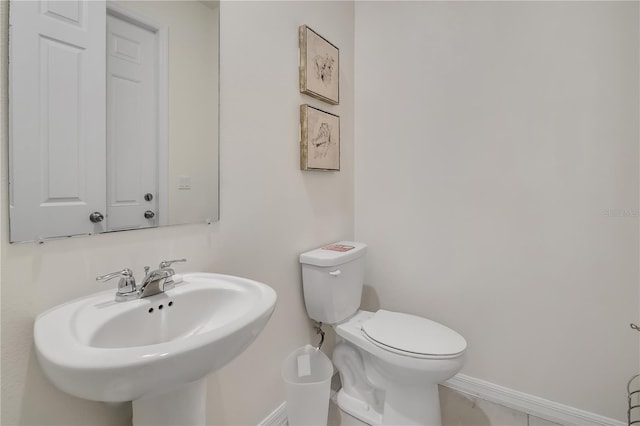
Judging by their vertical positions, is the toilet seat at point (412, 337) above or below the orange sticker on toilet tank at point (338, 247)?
below

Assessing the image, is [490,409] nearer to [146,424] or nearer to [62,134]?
[146,424]

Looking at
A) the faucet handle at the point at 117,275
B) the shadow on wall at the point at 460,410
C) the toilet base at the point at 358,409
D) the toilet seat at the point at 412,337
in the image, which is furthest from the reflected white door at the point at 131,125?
the shadow on wall at the point at 460,410

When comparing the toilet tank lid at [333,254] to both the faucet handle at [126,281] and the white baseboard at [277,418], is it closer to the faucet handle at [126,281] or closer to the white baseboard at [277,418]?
the white baseboard at [277,418]

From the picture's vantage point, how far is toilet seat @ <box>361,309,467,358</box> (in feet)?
3.92

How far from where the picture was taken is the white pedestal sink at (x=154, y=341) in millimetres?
505

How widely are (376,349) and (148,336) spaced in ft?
2.87

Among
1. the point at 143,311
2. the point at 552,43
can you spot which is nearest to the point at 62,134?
the point at 143,311

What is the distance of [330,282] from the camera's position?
1.42m

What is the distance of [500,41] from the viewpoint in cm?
149

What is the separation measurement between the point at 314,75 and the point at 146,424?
146 centimetres

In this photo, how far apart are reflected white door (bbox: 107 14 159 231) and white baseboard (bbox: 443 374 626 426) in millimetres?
1689

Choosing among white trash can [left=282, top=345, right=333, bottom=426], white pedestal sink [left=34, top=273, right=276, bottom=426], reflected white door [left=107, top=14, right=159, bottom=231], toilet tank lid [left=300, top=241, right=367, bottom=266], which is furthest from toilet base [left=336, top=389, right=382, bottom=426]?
reflected white door [left=107, top=14, right=159, bottom=231]

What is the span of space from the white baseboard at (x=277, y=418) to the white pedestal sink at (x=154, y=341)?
61 centimetres

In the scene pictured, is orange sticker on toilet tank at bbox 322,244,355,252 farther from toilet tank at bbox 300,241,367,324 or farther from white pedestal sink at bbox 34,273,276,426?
white pedestal sink at bbox 34,273,276,426
